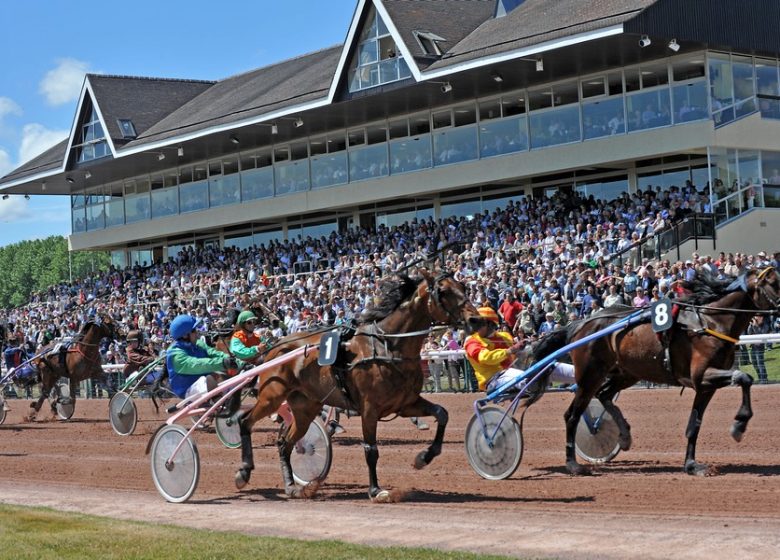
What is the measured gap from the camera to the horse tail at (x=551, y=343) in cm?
1155

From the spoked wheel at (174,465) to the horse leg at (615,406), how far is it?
155 inches

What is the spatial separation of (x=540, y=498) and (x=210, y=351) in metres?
4.18

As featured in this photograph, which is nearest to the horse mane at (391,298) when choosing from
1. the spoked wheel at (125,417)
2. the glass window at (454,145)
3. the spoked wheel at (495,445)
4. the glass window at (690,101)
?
the spoked wheel at (495,445)

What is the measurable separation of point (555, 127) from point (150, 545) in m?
22.6

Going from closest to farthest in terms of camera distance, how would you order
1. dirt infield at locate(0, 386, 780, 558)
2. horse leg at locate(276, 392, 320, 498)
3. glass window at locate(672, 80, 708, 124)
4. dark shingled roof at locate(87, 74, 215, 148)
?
1. dirt infield at locate(0, 386, 780, 558)
2. horse leg at locate(276, 392, 320, 498)
3. glass window at locate(672, 80, 708, 124)
4. dark shingled roof at locate(87, 74, 215, 148)

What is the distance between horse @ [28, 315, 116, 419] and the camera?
2031cm

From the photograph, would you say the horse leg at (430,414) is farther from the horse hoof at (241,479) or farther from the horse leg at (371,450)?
the horse hoof at (241,479)

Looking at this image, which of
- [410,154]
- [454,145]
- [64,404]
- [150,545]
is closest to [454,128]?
[454,145]

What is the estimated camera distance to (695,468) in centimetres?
1016

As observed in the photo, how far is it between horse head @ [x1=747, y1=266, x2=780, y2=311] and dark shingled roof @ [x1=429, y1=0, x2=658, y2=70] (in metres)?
15.5

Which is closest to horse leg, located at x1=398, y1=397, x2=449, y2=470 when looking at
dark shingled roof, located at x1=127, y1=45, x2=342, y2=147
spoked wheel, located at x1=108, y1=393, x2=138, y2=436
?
spoked wheel, located at x1=108, y1=393, x2=138, y2=436

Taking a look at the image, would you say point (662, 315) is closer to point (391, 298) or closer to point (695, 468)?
point (695, 468)

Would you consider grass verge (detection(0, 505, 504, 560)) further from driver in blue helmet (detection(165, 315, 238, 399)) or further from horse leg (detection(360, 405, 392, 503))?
driver in blue helmet (detection(165, 315, 238, 399))

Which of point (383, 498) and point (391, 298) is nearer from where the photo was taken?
point (383, 498)
